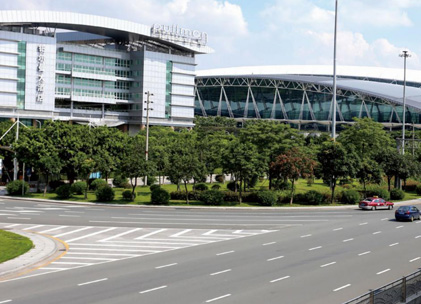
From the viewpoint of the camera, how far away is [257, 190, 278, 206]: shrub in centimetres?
5988

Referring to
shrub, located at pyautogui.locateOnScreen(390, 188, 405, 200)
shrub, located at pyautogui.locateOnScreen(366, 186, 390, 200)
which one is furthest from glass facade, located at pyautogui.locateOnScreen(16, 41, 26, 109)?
shrub, located at pyautogui.locateOnScreen(390, 188, 405, 200)

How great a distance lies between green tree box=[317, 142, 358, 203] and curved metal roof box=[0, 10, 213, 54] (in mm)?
77455

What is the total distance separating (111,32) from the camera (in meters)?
134

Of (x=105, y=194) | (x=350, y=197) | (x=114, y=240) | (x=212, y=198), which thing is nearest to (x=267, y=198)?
(x=212, y=198)

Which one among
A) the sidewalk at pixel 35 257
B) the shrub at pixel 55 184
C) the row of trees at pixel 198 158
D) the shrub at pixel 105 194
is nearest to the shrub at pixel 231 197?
the row of trees at pixel 198 158

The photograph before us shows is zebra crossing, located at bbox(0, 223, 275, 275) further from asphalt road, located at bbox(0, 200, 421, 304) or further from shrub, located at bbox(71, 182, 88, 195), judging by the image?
shrub, located at bbox(71, 182, 88, 195)

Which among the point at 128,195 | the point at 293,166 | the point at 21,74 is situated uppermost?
the point at 21,74

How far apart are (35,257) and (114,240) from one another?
699 cm

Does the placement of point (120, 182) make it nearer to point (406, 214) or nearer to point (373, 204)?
point (373, 204)

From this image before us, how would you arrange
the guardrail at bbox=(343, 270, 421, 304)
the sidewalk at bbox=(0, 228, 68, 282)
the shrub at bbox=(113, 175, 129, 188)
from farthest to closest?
the shrub at bbox=(113, 175, 129, 188) → the sidewalk at bbox=(0, 228, 68, 282) → the guardrail at bbox=(343, 270, 421, 304)

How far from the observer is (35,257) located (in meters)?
28.3

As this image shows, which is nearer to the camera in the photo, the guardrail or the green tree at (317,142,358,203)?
the guardrail

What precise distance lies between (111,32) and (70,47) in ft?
38.0

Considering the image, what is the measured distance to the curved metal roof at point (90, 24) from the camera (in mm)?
116950
